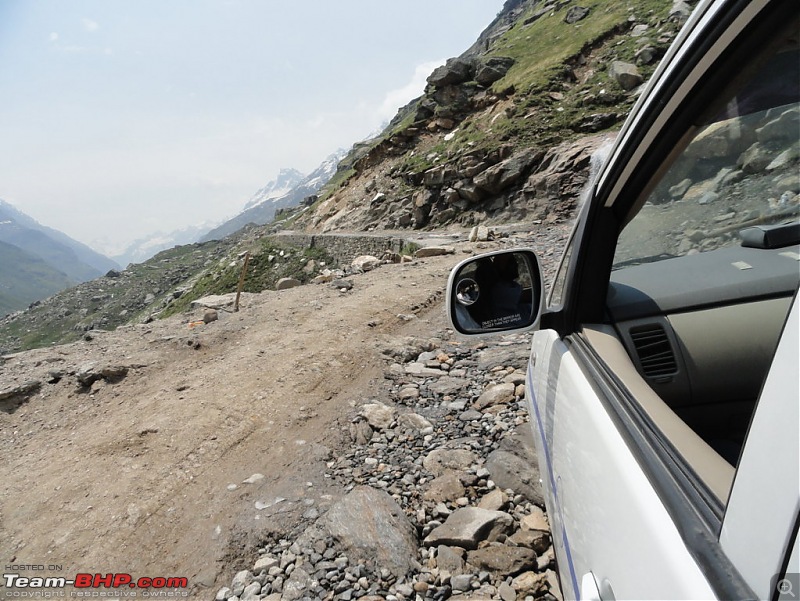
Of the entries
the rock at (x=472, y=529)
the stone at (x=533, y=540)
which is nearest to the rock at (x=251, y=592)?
the rock at (x=472, y=529)

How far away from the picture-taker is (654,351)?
1.58 metres

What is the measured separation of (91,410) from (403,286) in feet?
19.5

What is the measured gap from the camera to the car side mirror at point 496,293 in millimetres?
1989

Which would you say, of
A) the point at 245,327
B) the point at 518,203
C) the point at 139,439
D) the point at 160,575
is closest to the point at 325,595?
the point at 160,575

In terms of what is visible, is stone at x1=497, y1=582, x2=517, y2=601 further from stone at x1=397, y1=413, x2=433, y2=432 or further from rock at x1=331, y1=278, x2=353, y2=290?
rock at x1=331, y1=278, x2=353, y2=290

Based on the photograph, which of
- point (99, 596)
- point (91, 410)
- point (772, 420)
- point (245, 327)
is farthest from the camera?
point (245, 327)

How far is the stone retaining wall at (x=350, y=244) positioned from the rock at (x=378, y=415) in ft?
53.3

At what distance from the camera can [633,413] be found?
114cm

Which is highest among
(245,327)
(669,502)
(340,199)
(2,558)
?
(340,199)

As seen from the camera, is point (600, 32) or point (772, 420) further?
point (600, 32)

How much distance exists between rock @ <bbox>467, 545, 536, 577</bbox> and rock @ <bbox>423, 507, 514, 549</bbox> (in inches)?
3.3

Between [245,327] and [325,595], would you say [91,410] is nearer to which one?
[245,327]

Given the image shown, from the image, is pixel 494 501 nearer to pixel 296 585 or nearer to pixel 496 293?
pixel 296 585

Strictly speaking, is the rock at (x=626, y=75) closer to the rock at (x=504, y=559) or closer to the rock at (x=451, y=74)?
the rock at (x=451, y=74)
